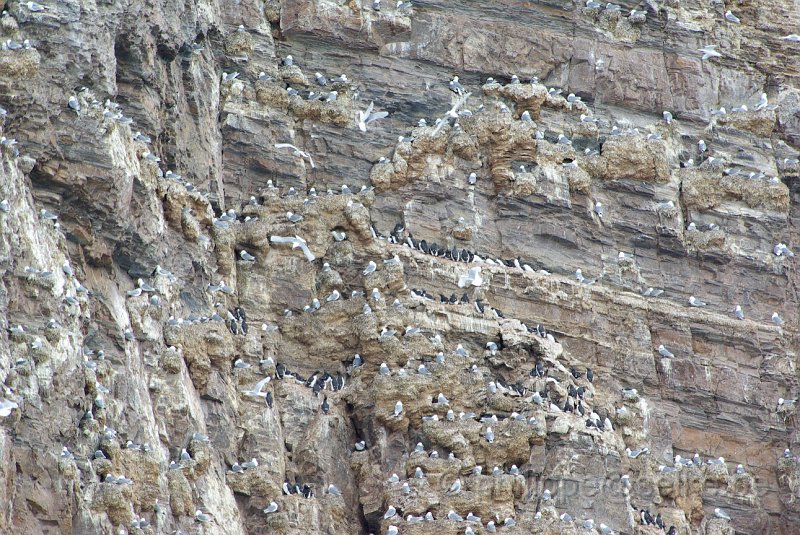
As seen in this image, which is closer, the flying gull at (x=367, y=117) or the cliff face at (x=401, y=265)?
the cliff face at (x=401, y=265)

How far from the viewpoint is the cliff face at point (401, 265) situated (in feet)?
143

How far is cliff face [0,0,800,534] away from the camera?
143 ft

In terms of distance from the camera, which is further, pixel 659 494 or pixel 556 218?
pixel 556 218

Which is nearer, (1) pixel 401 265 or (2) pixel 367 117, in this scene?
(1) pixel 401 265

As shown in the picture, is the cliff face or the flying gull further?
the flying gull

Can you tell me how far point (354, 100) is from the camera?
5525cm

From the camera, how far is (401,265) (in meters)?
50.6

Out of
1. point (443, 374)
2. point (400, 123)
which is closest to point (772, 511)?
point (443, 374)

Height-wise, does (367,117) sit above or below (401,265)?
above

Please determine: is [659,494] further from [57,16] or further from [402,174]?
[57,16]

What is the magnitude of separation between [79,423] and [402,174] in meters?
15.8

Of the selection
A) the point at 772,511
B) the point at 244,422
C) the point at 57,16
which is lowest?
the point at 772,511

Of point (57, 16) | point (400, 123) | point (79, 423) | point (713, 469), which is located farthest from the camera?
point (400, 123)

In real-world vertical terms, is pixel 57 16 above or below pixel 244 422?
above
